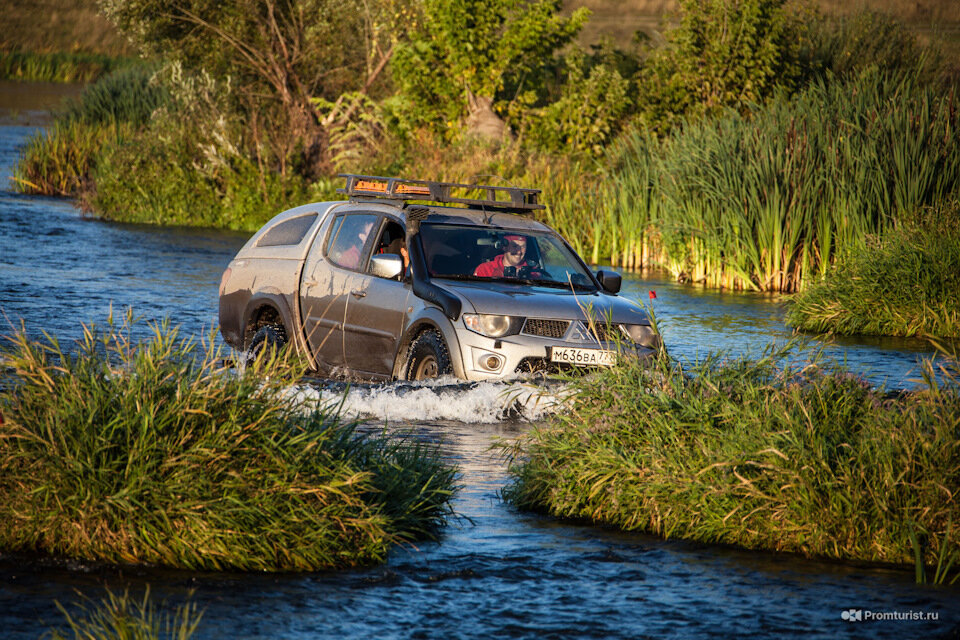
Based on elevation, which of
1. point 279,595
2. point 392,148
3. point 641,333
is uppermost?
point 392,148

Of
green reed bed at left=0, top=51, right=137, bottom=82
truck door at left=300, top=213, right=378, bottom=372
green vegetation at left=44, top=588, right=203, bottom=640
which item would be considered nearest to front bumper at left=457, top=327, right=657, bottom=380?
truck door at left=300, top=213, right=378, bottom=372

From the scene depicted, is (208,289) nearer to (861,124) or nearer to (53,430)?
(861,124)

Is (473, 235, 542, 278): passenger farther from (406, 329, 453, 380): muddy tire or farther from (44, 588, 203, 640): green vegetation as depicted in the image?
(44, 588, 203, 640): green vegetation

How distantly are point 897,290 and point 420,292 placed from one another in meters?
8.22

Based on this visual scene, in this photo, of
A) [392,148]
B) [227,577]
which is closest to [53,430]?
[227,577]

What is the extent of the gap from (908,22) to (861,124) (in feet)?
69.3

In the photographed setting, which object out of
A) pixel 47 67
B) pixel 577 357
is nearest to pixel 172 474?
pixel 577 357

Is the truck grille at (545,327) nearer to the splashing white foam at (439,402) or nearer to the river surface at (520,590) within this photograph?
the splashing white foam at (439,402)

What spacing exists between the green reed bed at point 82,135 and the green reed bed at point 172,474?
88.6 feet

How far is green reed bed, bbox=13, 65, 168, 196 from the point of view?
115 feet

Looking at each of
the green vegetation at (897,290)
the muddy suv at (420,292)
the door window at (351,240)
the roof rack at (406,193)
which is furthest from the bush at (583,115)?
the door window at (351,240)

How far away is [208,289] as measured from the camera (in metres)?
19.6

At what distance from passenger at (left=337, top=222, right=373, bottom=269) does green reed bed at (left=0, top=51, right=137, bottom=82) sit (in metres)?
68.0

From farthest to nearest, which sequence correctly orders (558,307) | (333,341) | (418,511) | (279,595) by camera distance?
(333,341)
(558,307)
(418,511)
(279,595)
